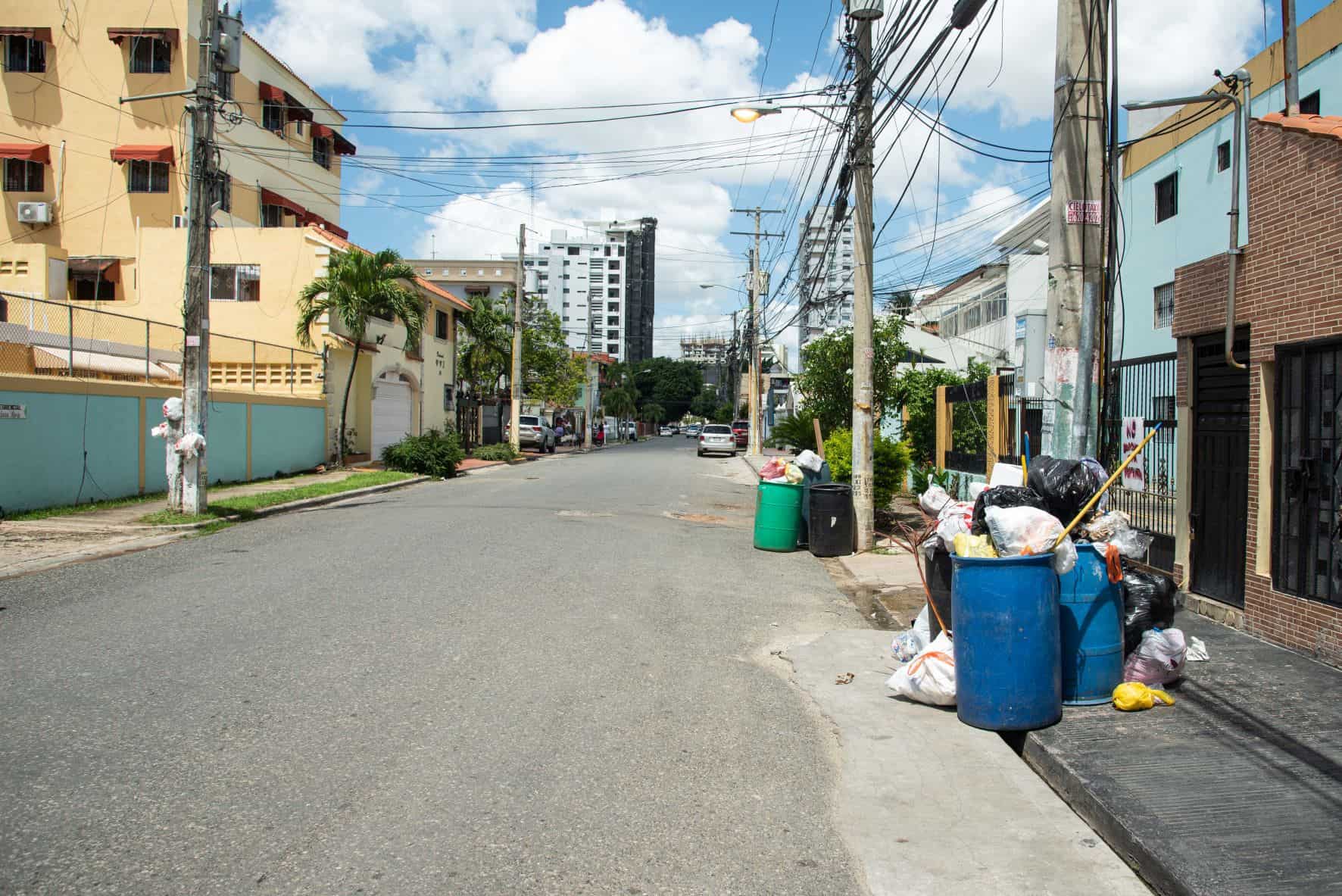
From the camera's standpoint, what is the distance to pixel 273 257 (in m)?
28.2

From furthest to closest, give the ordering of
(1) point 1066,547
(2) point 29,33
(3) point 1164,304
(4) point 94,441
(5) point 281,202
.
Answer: (5) point 281,202 → (2) point 29,33 → (3) point 1164,304 → (4) point 94,441 → (1) point 1066,547

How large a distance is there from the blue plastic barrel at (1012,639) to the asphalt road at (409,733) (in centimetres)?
102

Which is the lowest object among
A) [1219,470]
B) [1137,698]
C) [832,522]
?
[1137,698]

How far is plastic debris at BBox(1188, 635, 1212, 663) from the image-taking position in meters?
6.50

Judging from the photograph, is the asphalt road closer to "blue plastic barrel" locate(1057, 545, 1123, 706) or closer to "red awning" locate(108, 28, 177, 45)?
"blue plastic barrel" locate(1057, 545, 1123, 706)

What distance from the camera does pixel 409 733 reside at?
5.05m

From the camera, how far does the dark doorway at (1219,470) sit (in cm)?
776

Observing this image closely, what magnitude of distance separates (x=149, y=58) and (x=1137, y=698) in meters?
37.5

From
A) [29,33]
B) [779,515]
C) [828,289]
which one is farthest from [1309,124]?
[828,289]

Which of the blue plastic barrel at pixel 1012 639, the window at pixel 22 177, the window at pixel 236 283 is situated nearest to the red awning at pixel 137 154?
the window at pixel 22 177

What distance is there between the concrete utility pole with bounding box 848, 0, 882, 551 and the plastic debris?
234 inches

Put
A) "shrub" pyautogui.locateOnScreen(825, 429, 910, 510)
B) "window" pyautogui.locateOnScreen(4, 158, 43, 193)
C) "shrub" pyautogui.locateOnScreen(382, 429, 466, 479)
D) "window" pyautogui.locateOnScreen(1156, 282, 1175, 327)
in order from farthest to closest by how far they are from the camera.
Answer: "window" pyautogui.locateOnScreen(4, 158, 43, 193)
"shrub" pyautogui.locateOnScreen(382, 429, 466, 479)
"window" pyautogui.locateOnScreen(1156, 282, 1175, 327)
"shrub" pyautogui.locateOnScreen(825, 429, 910, 510)

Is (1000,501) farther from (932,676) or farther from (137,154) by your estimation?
(137,154)

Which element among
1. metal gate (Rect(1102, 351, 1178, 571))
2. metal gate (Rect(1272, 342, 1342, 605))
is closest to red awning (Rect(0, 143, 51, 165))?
metal gate (Rect(1102, 351, 1178, 571))
